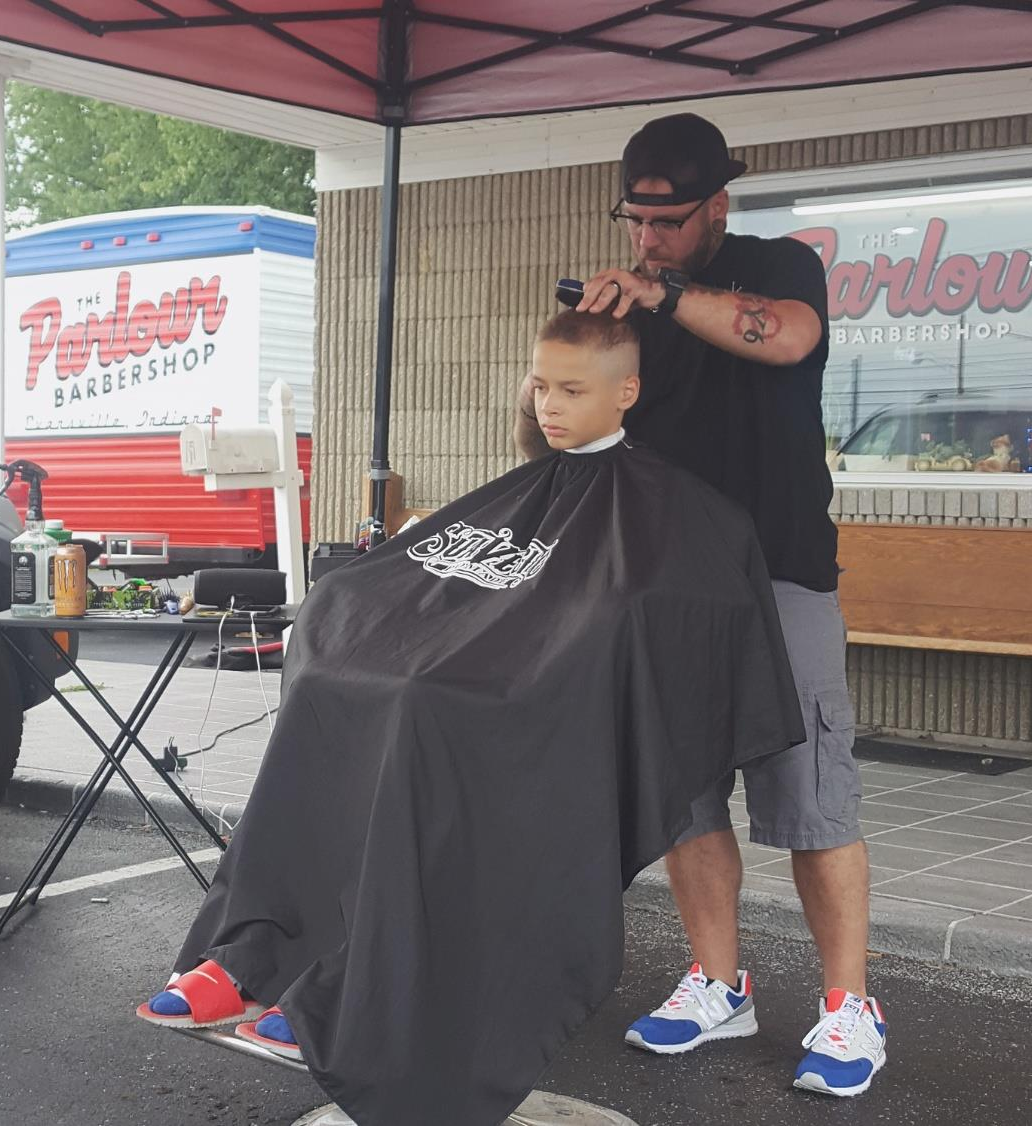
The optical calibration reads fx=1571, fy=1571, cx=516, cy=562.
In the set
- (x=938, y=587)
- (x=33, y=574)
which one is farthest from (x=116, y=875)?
(x=938, y=587)

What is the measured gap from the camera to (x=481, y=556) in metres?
2.95

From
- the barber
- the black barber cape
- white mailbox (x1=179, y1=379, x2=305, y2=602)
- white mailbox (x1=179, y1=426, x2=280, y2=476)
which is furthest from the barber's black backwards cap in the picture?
white mailbox (x1=179, y1=426, x2=280, y2=476)

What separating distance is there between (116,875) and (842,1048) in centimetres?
264

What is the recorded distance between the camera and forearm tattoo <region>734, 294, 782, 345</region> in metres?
3.01

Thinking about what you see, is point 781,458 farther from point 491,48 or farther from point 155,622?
point 491,48

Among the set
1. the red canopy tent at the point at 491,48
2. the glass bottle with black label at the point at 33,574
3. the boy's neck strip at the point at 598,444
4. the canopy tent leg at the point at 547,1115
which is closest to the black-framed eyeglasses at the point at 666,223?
the boy's neck strip at the point at 598,444

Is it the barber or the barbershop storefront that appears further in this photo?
the barbershop storefront

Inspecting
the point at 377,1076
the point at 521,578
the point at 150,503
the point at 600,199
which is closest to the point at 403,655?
the point at 521,578

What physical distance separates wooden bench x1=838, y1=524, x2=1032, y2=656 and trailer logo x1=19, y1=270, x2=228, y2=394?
6.92 meters

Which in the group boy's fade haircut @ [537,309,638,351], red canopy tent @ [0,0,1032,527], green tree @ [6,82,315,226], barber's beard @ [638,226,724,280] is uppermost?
green tree @ [6,82,315,226]

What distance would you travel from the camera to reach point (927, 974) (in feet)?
13.2

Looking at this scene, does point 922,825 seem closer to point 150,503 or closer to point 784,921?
point 784,921

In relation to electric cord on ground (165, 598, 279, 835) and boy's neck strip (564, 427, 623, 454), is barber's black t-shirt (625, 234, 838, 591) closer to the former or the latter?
boy's neck strip (564, 427, 623, 454)

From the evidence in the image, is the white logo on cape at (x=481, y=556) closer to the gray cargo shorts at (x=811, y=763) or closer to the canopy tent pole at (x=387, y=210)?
the gray cargo shorts at (x=811, y=763)
